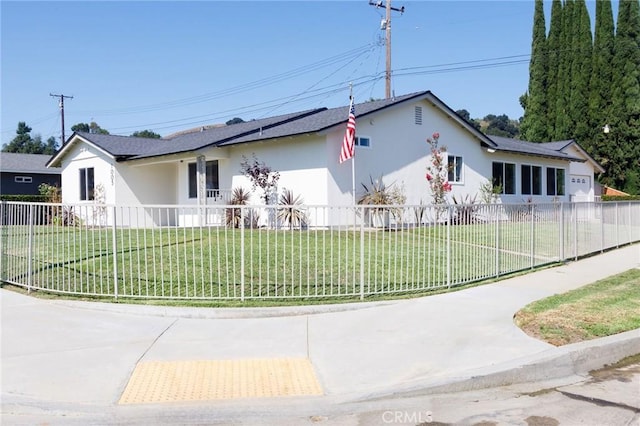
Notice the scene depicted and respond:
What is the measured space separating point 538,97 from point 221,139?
34754 millimetres

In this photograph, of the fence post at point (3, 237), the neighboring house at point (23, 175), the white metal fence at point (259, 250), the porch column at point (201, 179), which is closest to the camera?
the white metal fence at point (259, 250)

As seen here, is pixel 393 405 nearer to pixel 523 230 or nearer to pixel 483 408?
pixel 483 408

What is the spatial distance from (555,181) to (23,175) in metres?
34.9

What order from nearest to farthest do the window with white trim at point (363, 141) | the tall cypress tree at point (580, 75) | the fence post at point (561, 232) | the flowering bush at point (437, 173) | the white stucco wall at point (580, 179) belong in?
1. the fence post at point (561, 232)
2. the window with white trim at point (363, 141)
3. the flowering bush at point (437, 173)
4. the white stucco wall at point (580, 179)
5. the tall cypress tree at point (580, 75)

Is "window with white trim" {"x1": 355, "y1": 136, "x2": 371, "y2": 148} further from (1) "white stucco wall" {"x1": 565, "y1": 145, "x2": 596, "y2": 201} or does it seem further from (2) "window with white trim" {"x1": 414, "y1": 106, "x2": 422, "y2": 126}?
(1) "white stucco wall" {"x1": 565, "y1": 145, "x2": 596, "y2": 201}

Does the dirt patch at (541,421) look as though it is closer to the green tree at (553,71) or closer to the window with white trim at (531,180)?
the window with white trim at (531,180)

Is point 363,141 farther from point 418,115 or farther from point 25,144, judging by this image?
point 25,144

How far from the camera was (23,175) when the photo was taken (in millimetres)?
37969

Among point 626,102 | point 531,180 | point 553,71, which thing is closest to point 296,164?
point 531,180

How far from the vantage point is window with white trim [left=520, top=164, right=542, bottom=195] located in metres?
27.0

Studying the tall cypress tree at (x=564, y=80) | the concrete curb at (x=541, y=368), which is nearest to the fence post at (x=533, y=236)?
the concrete curb at (x=541, y=368)

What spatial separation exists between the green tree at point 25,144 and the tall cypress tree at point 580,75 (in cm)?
8456

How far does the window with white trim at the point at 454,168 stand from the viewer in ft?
73.5

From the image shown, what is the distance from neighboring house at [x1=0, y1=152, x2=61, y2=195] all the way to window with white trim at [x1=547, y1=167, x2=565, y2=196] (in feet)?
104
